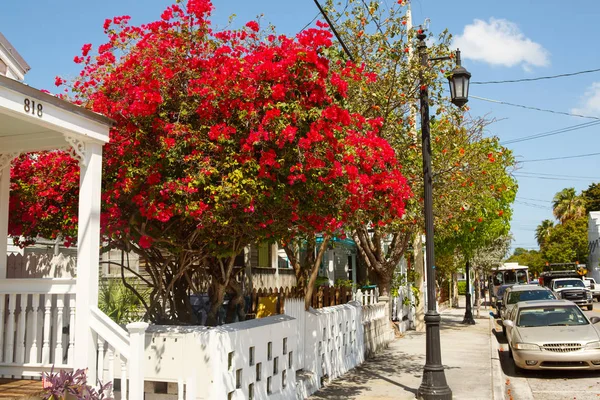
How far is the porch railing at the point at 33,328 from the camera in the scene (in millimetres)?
7059

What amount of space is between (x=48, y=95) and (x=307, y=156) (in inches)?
111

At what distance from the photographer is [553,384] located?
1203 centimetres

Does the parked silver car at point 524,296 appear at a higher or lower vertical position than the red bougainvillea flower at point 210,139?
lower

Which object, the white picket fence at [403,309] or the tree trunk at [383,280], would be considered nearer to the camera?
the tree trunk at [383,280]

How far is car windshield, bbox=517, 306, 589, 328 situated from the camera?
1381 centimetres

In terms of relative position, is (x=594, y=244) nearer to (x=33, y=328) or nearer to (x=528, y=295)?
(x=528, y=295)

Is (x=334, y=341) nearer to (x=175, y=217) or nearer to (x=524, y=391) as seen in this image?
(x=524, y=391)

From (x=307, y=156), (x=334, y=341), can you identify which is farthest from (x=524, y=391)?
(x=307, y=156)

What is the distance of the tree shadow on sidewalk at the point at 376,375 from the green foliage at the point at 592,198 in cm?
7026

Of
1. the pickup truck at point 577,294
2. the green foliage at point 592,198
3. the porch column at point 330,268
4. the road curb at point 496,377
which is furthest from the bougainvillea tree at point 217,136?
the green foliage at point 592,198

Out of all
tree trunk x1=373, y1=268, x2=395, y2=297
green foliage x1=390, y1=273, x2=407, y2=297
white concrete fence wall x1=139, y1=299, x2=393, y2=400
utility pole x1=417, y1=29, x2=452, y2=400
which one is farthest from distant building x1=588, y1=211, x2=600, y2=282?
utility pole x1=417, y1=29, x2=452, y2=400

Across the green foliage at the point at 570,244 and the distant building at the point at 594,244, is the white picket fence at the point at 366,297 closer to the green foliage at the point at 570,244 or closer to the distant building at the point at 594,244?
the distant building at the point at 594,244

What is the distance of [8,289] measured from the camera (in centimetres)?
742

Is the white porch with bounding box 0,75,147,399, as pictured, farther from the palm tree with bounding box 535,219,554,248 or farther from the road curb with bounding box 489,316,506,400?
the palm tree with bounding box 535,219,554,248
